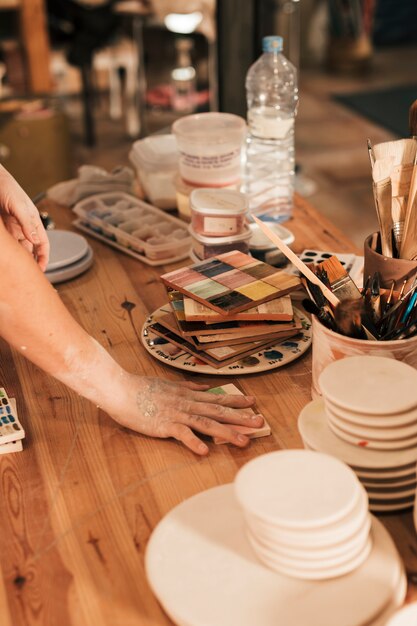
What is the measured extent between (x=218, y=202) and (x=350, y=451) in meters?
0.83

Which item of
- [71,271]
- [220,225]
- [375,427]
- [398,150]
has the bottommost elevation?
[71,271]

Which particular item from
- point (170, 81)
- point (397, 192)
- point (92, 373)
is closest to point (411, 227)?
point (397, 192)

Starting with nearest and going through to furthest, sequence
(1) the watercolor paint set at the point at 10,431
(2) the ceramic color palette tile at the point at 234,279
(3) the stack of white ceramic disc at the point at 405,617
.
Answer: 1. (3) the stack of white ceramic disc at the point at 405,617
2. (1) the watercolor paint set at the point at 10,431
3. (2) the ceramic color palette tile at the point at 234,279

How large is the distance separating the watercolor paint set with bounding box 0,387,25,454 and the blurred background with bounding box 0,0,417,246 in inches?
127

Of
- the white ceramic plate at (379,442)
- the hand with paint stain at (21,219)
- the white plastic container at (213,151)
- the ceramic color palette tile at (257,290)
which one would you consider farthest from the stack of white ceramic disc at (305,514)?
the white plastic container at (213,151)

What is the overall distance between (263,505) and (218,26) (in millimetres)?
2459

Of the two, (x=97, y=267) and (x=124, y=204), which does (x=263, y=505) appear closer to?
(x=97, y=267)

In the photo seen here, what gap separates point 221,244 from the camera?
5.62 ft

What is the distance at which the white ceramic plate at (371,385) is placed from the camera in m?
0.99

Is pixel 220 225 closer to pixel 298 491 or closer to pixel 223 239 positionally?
pixel 223 239

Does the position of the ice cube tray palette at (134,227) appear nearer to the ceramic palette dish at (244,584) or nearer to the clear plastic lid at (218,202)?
the clear plastic lid at (218,202)

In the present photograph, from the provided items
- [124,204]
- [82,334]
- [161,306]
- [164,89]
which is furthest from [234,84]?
[164,89]

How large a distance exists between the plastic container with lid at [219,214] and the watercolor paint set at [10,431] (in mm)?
622

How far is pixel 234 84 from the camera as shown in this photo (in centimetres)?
302
